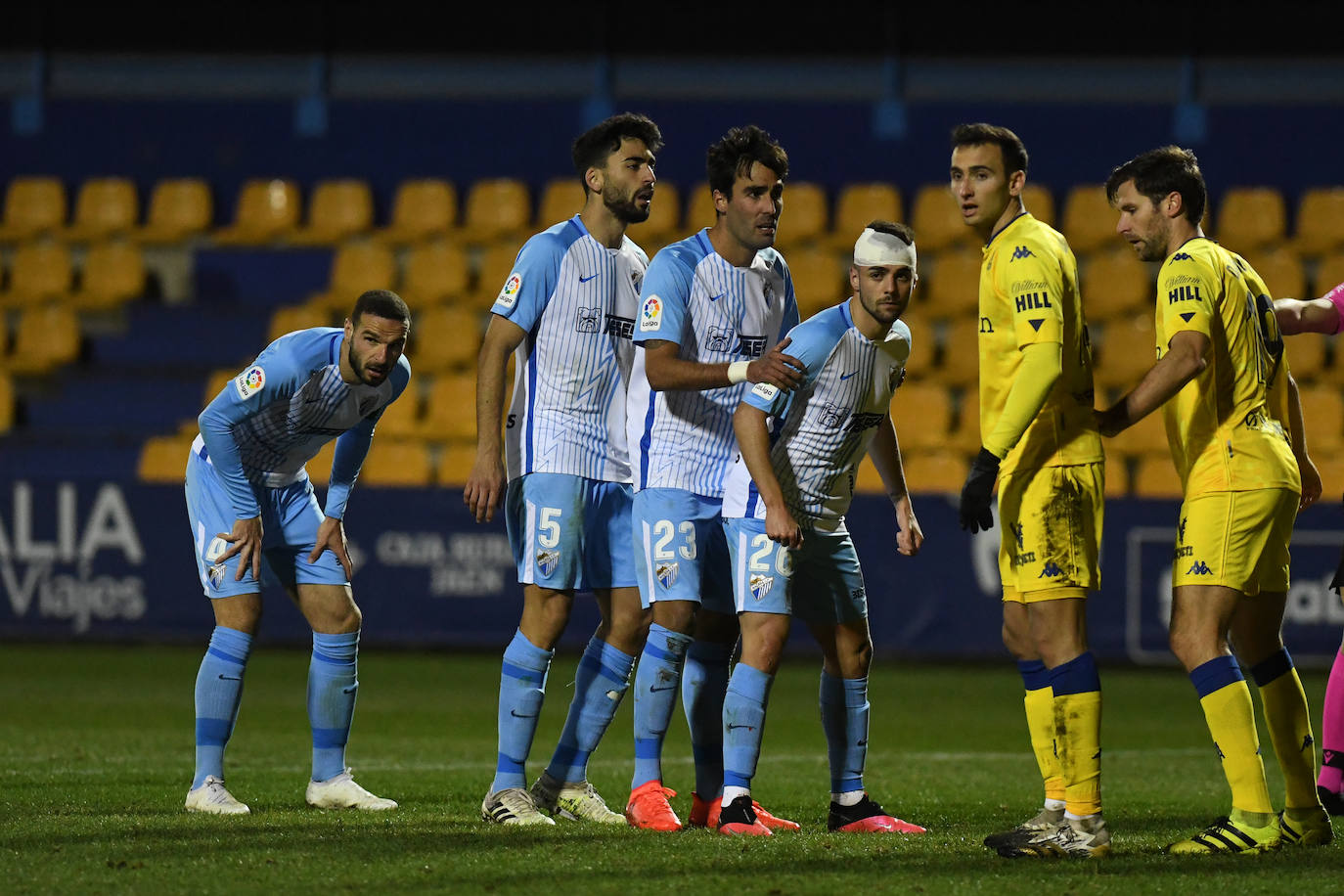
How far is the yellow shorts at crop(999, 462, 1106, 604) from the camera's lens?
5.40 metres

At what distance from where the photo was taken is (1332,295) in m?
6.49

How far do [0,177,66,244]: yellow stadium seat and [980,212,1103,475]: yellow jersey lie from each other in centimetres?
1455

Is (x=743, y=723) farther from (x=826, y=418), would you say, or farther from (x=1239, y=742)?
(x=1239, y=742)

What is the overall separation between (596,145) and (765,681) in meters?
2.05

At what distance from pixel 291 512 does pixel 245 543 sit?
392 millimetres

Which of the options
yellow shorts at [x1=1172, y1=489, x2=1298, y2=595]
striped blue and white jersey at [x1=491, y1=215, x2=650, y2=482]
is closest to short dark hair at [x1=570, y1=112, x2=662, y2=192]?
striped blue and white jersey at [x1=491, y1=215, x2=650, y2=482]

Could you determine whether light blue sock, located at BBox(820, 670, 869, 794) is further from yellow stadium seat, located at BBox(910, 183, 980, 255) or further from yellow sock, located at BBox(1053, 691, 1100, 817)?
yellow stadium seat, located at BBox(910, 183, 980, 255)

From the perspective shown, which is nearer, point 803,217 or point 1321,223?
point 1321,223

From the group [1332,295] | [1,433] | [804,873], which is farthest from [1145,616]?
[1,433]

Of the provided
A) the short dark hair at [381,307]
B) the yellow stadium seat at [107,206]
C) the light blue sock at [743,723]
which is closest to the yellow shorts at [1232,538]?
the light blue sock at [743,723]

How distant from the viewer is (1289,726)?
575cm

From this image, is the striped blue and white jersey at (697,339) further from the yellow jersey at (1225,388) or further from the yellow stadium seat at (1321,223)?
the yellow stadium seat at (1321,223)

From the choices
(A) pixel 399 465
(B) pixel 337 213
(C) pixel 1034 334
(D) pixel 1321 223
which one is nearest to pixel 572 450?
(C) pixel 1034 334

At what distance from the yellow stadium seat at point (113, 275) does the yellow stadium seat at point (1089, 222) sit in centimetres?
919
